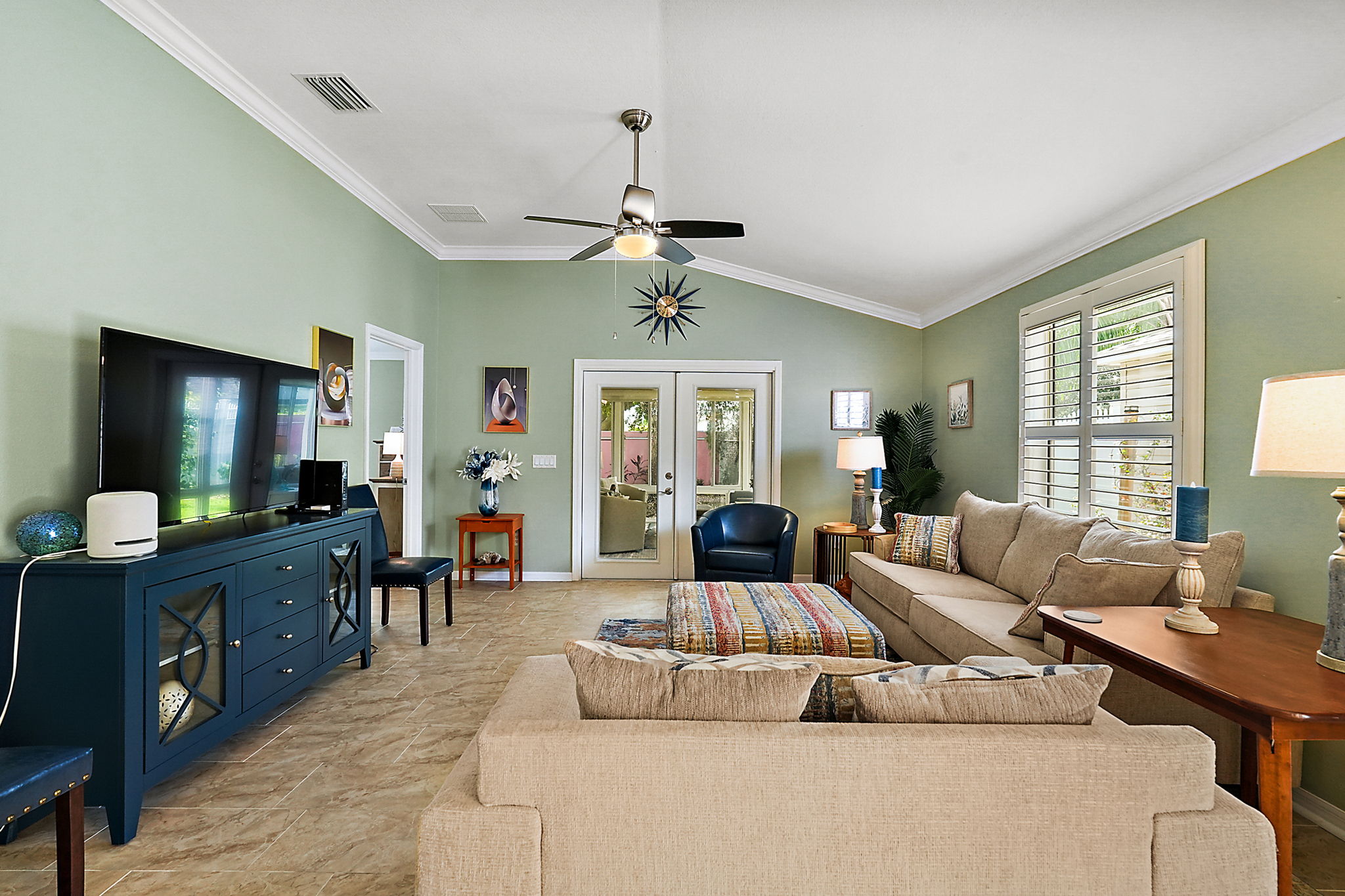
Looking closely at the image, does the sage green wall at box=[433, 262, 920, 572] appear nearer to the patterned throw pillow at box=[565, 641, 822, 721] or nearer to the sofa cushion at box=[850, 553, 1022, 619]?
the sofa cushion at box=[850, 553, 1022, 619]

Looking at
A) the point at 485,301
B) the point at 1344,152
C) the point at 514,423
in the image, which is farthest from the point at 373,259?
the point at 1344,152

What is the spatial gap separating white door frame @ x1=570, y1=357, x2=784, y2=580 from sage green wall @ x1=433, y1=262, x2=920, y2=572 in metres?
0.05

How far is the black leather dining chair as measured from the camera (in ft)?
12.6

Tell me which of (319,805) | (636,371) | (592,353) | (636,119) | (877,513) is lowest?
(319,805)

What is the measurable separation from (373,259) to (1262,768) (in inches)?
198

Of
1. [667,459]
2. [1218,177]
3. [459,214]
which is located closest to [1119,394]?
[1218,177]

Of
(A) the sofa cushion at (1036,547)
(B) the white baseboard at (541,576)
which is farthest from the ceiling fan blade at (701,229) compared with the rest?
(B) the white baseboard at (541,576)

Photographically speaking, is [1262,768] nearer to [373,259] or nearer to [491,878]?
[491,878]

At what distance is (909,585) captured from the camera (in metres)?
3.64

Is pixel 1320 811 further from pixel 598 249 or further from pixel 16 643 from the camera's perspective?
pixel 16 643

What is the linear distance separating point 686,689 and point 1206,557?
217 centimetres

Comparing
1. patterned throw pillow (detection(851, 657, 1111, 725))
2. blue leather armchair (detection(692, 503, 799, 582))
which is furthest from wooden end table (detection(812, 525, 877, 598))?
patterned throw pillow (detection(851, 657, 1111, 725))

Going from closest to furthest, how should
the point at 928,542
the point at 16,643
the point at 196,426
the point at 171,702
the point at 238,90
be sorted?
the point at 16,643, the point at 171,702, the point at 196,426, the point at 238,90, the point at 928,542

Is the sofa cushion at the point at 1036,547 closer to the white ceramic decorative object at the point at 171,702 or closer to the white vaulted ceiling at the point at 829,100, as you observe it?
the white vaulted ceiling at the point at 829,100
